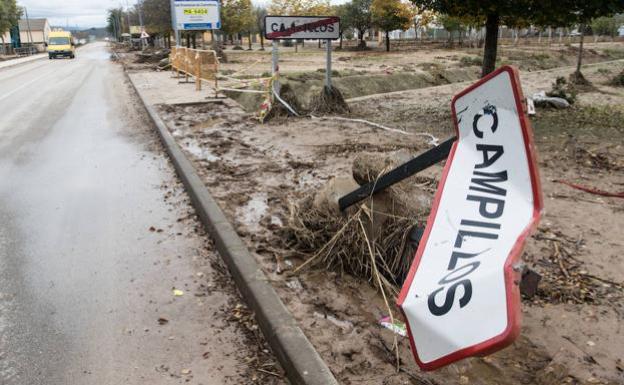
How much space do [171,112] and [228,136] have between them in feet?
12.7

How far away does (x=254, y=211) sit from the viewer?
585cm

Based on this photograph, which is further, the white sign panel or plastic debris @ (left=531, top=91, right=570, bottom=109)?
the white sign panel

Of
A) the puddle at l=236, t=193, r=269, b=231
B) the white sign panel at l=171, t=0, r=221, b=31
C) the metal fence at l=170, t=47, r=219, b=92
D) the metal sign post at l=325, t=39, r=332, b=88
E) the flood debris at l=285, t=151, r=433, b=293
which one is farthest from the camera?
the white sign panel at l=171, t=0, r=221, b=31

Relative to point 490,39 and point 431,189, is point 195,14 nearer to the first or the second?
point 490,39

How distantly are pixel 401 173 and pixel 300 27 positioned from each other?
8.49 meters

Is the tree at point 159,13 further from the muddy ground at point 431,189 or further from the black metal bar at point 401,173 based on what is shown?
the black metal bar at point 401,173

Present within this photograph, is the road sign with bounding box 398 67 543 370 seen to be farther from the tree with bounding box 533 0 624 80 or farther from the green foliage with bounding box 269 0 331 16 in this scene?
the green foliage with bounding box 269 0 331 16

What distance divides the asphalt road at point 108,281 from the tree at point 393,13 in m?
35.3

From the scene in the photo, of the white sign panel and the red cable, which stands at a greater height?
the white sign panel

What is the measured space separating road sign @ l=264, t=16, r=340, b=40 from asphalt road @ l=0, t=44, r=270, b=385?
12.8ft

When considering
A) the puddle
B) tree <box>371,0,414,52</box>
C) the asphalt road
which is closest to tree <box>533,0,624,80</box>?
the puddle

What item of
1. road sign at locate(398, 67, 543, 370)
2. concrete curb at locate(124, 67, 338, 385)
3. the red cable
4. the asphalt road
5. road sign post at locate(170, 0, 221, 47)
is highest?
road sign post at locate(170, 0, 221, 47)

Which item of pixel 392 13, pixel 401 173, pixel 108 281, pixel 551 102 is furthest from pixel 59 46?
pixel 401 173

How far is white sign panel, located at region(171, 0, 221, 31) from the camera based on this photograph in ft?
83.4
